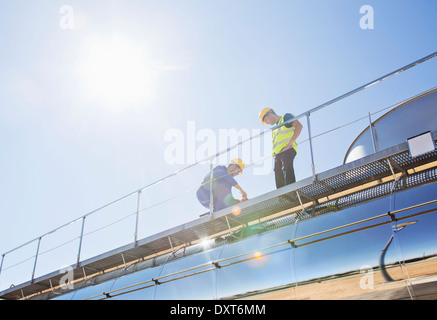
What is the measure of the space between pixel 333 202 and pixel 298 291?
1860mm

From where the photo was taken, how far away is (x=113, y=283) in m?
8.90

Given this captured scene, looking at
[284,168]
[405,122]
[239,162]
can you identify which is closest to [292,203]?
[284,168]

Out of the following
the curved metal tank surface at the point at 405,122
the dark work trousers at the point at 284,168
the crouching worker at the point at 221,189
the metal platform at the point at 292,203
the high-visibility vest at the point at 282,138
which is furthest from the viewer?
the crouching worker at the point at 221,189

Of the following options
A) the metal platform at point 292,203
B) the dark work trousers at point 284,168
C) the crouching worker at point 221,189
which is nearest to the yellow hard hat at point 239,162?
the crouching worker at point 221,189

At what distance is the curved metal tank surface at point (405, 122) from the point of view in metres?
6.66

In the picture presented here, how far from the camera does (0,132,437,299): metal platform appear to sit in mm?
5906

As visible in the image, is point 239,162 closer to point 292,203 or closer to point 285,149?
point 285,149

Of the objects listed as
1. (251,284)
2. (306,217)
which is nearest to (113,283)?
(251,284)

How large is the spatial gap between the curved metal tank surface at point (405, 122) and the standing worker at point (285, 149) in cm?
127

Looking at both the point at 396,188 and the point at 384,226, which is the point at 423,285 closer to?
the point at 384,226

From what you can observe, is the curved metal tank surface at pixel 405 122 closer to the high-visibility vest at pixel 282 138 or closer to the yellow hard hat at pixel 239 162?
the high-visibility vest at pixel 282 138

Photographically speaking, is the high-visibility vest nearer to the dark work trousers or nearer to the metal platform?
the dark work trousers
